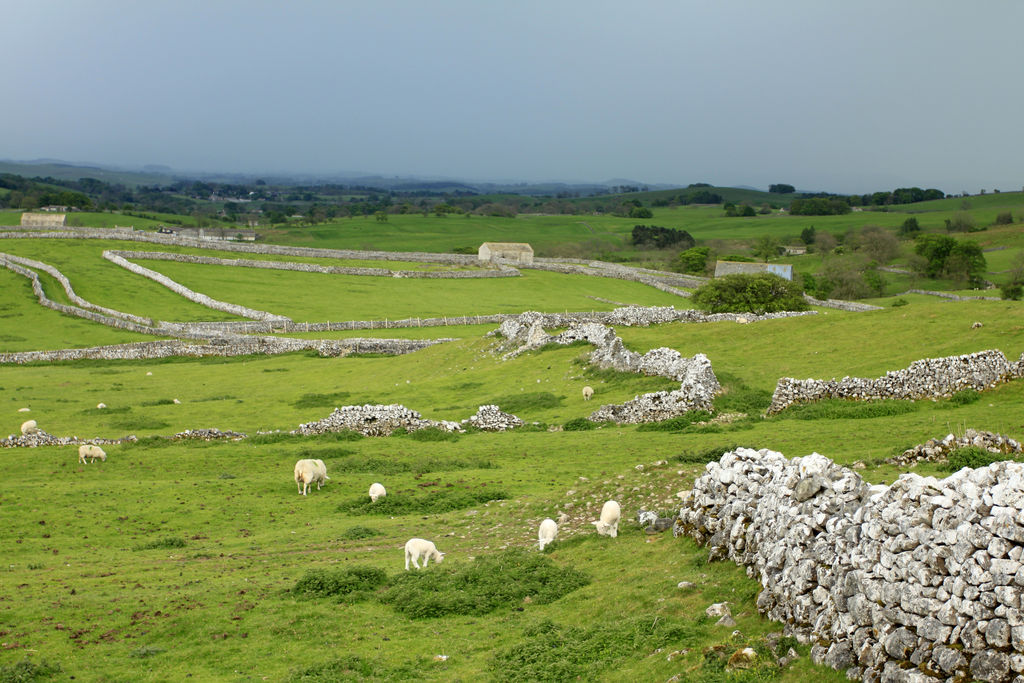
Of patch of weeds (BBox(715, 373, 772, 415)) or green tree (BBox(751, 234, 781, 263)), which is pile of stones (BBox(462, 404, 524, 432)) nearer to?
patch of weeds (BBox(715, 373, 772, 415))

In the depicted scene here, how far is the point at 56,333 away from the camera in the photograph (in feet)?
207

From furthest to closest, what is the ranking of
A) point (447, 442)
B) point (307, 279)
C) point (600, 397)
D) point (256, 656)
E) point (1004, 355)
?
point (307, 279), point (600, 397), point (447, 442), point (1004, 355), point (256, 656)

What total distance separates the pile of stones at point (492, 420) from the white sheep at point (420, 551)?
49.0 ft

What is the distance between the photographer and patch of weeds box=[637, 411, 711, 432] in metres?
28.4

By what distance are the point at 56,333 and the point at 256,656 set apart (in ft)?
190

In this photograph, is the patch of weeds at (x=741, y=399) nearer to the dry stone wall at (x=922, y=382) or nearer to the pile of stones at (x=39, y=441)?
the dry stone wall at (x=922, y=382)

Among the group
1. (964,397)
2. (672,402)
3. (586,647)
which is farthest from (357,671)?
(964,397)

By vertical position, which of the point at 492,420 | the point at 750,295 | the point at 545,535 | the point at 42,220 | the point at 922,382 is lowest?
the point at 492,420

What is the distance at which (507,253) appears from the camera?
10719 centimetres

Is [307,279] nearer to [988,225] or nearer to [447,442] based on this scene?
[447,442]

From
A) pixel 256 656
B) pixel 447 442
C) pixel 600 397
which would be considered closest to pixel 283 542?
pixel 256 656

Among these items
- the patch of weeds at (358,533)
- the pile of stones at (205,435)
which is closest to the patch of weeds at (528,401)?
the pile of stones at (205,435)

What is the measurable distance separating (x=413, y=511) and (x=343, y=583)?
635 cm

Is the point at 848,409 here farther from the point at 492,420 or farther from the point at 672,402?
the point at 492,420
